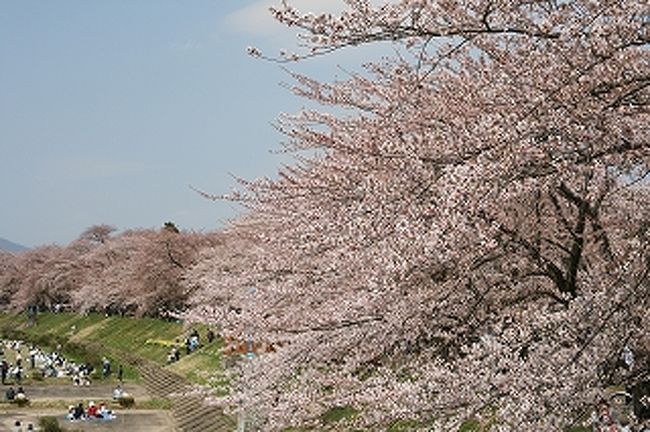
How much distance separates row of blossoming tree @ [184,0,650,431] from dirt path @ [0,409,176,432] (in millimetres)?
18122

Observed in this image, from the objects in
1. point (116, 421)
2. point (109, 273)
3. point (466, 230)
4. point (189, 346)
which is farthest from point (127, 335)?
point (466, 230)

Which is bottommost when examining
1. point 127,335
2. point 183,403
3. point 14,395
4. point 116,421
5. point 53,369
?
point 116,421

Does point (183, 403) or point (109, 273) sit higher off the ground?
point (109, 273)

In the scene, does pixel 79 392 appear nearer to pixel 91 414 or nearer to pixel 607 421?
pixel 91 414

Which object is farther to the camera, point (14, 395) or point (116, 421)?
point (14, 395)

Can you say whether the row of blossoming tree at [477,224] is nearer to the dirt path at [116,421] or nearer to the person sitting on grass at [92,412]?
the dirt path at [116,421]

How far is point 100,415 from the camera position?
26.0 meters

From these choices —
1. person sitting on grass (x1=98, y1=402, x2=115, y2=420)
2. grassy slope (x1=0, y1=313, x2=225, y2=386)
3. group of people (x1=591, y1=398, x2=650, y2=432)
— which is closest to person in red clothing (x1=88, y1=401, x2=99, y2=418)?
person sitting on grass (x1=98, y1=402, x2=115, y2=420)

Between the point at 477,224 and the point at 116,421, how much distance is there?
79.5 feet

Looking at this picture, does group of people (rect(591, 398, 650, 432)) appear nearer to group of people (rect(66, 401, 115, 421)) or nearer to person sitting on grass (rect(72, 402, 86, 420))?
group of people (rect(66, 401, 115, 421))

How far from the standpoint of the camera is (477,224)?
418 centimetres

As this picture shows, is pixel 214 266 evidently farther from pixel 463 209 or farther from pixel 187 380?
pixel 463 209

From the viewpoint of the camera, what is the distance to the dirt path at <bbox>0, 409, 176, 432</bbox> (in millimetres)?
24516

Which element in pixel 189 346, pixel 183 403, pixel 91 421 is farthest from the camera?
pixel 189 346
